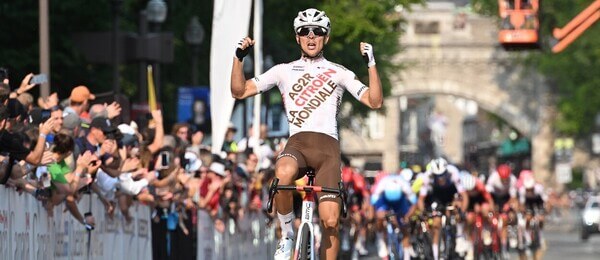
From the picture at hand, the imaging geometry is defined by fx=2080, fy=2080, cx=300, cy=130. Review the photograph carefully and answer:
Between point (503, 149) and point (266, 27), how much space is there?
78323 mm

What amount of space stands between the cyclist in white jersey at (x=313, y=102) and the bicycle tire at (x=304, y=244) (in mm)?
267

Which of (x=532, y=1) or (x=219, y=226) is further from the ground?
(x=532, y=1)

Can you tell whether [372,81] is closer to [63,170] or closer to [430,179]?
[63,170]

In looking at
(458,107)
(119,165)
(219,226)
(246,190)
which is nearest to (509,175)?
(246,190)

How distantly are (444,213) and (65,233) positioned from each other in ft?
42.1

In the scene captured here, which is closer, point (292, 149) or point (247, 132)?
point (292, 149)

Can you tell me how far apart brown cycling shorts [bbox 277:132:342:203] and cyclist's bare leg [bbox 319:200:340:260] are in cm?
15

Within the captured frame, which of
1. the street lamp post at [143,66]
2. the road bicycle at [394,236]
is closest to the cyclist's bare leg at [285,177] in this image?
the road bicycle at [394,236]

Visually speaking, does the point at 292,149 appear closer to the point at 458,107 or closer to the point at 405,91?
the point at 405,91

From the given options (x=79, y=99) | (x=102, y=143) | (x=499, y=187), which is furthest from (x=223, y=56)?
(x=499, y=187)

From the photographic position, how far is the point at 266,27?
43.4 meters

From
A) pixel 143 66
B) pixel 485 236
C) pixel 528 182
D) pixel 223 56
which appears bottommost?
pixel 485 236

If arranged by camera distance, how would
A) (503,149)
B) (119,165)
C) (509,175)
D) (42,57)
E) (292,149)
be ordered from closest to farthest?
(292,149)
(119,165)
(42,57)
(509,175)
(503,149)

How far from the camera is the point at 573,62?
7888cm
